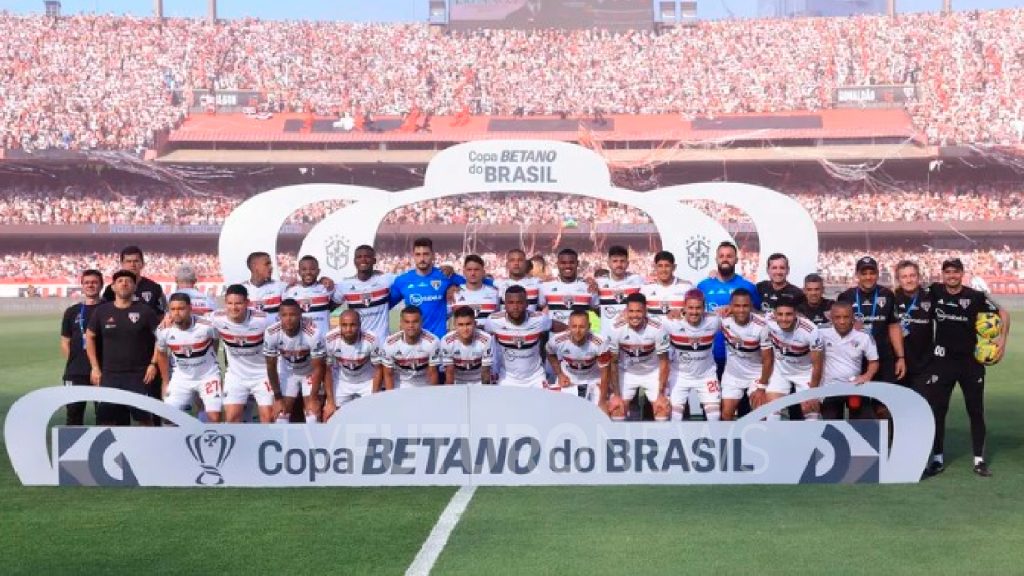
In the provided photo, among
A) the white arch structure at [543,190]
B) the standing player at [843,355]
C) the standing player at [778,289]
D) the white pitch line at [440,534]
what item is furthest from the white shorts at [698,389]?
the white arch structure at [543,190]

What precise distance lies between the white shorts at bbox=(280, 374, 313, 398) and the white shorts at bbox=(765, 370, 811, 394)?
3.90 meters

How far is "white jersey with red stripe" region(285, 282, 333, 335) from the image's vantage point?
1158cm

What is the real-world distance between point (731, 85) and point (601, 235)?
10759mm

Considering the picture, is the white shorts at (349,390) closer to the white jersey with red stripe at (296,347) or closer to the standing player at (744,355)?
the white jersey with red stripe at (296,347)

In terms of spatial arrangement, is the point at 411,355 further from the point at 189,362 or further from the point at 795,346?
the point at 795,346

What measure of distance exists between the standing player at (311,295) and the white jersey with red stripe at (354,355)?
87 cm

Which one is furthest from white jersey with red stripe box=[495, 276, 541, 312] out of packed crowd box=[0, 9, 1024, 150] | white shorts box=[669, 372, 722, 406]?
packed crowd box=[0, 9, 1024, 150]

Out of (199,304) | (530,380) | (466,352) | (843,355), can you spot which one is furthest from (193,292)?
(843,355)

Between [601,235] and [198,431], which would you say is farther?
[601,235]

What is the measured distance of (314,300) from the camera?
11.6 m

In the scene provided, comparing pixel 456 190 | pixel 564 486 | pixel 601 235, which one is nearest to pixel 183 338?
pixel 564 486

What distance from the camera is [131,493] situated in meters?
9.11

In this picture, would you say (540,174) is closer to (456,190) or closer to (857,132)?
(456,190)

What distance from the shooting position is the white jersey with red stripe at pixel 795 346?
10.2m
